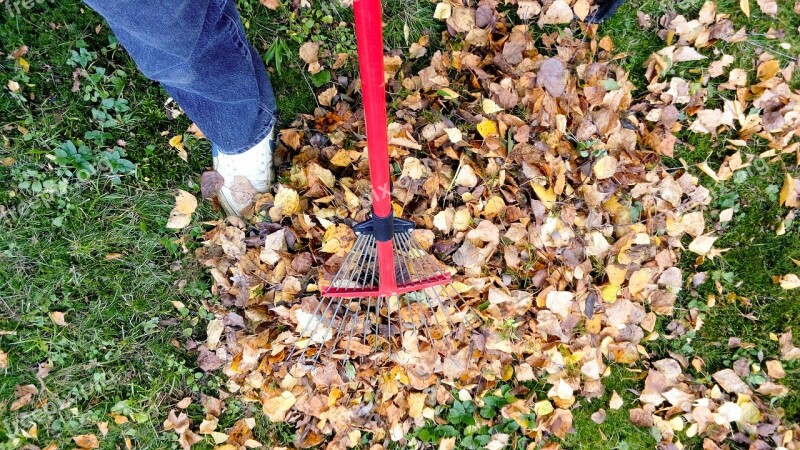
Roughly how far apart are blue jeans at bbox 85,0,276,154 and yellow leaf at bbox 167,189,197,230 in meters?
0.30

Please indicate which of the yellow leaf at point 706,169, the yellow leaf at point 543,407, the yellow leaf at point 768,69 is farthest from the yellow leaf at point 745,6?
the yellow leaf at point 543,407

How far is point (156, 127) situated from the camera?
1883 mm

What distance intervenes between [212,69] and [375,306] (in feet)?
2.62

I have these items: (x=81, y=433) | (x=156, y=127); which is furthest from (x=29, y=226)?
(x=81, y=433)

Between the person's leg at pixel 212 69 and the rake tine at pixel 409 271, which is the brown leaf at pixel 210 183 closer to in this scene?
the person's leg at pixel 212 69

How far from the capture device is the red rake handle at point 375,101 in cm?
99

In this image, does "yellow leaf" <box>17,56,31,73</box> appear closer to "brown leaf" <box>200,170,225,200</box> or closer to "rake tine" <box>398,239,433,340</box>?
"brown leaf" <box>200,170,225,200</box>

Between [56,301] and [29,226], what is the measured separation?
0.87 feet

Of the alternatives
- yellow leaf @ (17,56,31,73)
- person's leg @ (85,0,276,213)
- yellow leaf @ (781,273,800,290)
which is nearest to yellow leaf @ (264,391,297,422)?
person's leg @ (85,0,276,213)

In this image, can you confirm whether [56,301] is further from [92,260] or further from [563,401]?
[563,401]

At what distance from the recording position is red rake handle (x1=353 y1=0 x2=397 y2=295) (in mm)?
991

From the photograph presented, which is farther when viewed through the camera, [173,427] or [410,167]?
[173,427]

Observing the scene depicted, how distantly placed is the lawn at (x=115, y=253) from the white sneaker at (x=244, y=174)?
96 millimetres

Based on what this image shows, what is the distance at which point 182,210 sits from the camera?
71.9 inches
